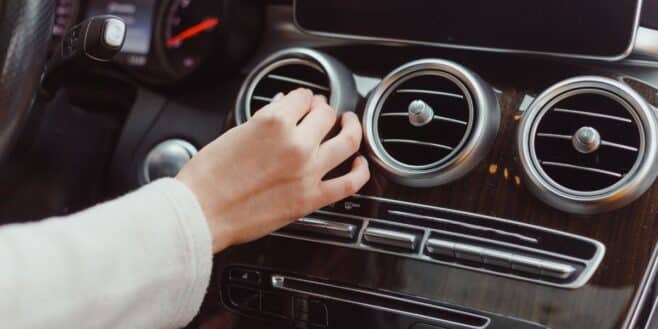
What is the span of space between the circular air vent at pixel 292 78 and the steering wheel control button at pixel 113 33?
222 mm

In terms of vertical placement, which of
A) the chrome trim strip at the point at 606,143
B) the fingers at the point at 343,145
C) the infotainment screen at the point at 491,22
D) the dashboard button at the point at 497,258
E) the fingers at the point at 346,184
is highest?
the infotainment screen at the point at 491,22

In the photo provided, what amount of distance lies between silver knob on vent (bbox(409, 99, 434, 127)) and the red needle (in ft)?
1.38

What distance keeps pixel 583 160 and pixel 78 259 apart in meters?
0.49

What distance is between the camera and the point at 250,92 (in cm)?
102

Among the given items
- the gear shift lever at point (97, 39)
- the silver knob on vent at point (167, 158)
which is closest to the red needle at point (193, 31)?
the silver knob on vent at point (167, 158)

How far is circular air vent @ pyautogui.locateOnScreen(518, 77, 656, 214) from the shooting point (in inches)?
31.9

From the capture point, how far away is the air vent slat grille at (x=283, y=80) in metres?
1.00

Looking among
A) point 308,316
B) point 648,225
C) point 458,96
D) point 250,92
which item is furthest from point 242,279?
point 648,225

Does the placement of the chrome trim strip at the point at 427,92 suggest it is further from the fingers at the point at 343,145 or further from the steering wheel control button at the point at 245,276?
the steering wheel control button at the point at 245,276

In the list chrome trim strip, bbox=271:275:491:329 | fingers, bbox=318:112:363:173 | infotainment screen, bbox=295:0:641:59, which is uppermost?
infotainment screen, bbox=295:0:641:59

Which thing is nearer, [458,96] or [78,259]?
[78,259]

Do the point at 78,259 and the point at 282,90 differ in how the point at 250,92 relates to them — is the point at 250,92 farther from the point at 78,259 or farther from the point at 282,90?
the point at 78,259

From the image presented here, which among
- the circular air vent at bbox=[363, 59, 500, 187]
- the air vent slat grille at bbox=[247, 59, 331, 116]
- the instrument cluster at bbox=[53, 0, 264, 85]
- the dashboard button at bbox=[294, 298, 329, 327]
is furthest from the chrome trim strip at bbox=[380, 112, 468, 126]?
the instrument cluster at bbox=[53, 0, 264, 85]

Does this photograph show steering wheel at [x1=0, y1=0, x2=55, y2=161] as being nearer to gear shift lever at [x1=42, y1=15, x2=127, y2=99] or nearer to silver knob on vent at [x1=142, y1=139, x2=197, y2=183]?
gear shift lever at [x1=42, y1=15, x2=127, y2=99]
